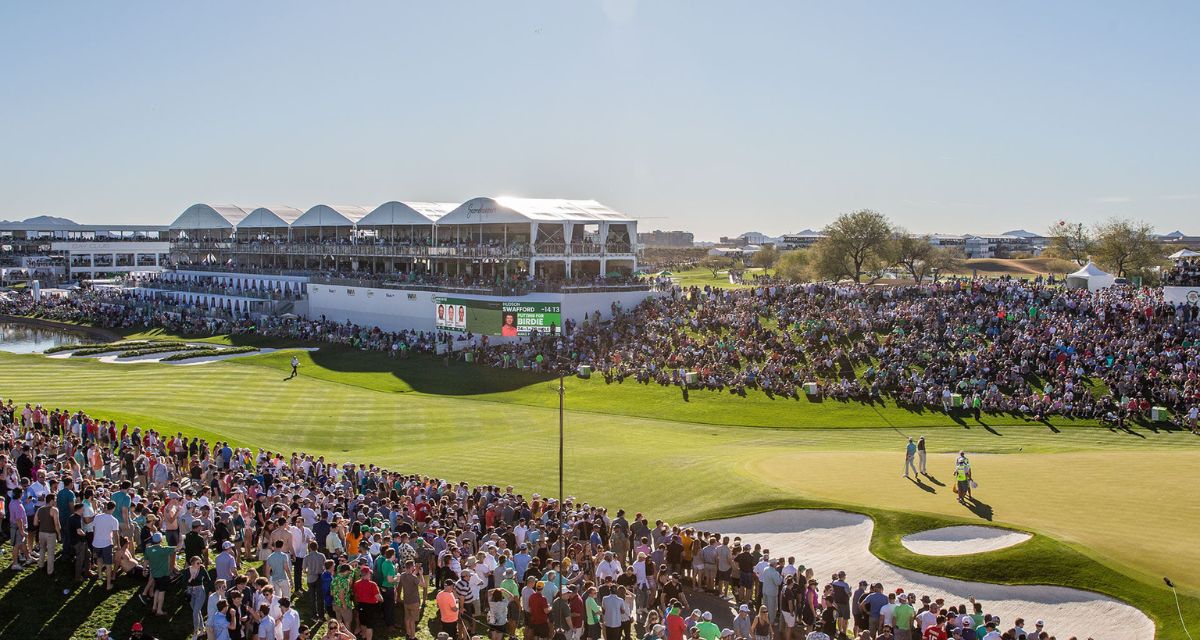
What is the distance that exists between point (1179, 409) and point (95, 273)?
132690mm

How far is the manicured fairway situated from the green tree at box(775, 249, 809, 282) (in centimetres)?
→ 5814

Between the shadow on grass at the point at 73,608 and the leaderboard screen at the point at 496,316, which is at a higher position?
the leaderboard screen at the point at 496,316

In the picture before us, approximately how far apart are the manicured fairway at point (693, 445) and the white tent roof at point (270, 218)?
33707 mm

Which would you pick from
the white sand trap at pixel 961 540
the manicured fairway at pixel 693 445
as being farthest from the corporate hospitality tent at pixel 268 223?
the white sand trap at pixel 961 540

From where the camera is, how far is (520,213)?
67.1 m

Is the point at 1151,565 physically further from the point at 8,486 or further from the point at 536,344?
the point at 536,344

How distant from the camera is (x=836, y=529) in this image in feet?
78.6

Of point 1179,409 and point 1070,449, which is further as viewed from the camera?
point 1179,409

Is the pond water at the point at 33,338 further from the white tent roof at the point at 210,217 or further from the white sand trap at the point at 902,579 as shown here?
the white sand trap at the point at 902,579

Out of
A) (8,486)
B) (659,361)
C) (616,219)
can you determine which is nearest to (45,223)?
(616,219)

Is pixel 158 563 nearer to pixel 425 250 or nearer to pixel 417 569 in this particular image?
pixel 417 569

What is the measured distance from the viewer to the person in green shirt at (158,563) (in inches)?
635

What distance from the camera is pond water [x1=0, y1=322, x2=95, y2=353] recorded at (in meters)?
75.4

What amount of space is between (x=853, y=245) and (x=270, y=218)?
5713 centimetres
